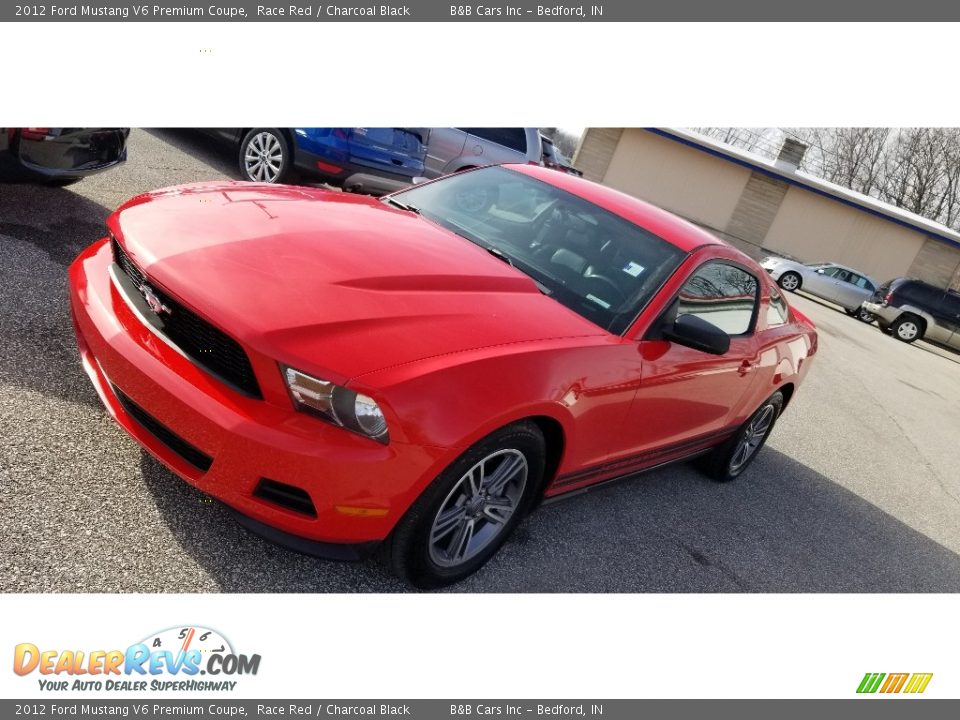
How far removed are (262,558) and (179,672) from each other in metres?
0.51

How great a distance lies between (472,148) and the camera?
11625 mm

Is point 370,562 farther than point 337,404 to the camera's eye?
Yes

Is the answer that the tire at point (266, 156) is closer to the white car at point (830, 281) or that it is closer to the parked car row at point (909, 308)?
the white car at point (830, 281)


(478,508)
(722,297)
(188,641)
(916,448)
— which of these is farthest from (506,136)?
(188,641)

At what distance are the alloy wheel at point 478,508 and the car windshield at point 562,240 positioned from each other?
2.67 feet

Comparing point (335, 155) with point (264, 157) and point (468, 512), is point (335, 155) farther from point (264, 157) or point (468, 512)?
point (468, 512)

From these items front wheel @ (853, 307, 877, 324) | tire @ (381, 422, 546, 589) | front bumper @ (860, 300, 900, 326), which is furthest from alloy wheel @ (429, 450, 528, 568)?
front wheel @ (853, 307, 877, 324)

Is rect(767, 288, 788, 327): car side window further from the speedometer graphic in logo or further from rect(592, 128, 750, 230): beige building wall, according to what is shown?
rect(592, 128, 750, 230): beige building wall

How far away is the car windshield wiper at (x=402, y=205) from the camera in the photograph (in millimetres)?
4180

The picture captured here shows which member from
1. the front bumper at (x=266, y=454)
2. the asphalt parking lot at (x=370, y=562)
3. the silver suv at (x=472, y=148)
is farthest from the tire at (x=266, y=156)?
the front bumper at (x=266, y=454)

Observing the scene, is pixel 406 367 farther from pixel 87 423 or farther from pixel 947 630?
pixel 947 630

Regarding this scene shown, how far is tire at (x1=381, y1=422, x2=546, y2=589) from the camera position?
8.89 feet

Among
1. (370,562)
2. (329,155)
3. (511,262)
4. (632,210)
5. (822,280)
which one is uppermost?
(632,210)

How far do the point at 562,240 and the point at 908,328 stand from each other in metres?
20.2
